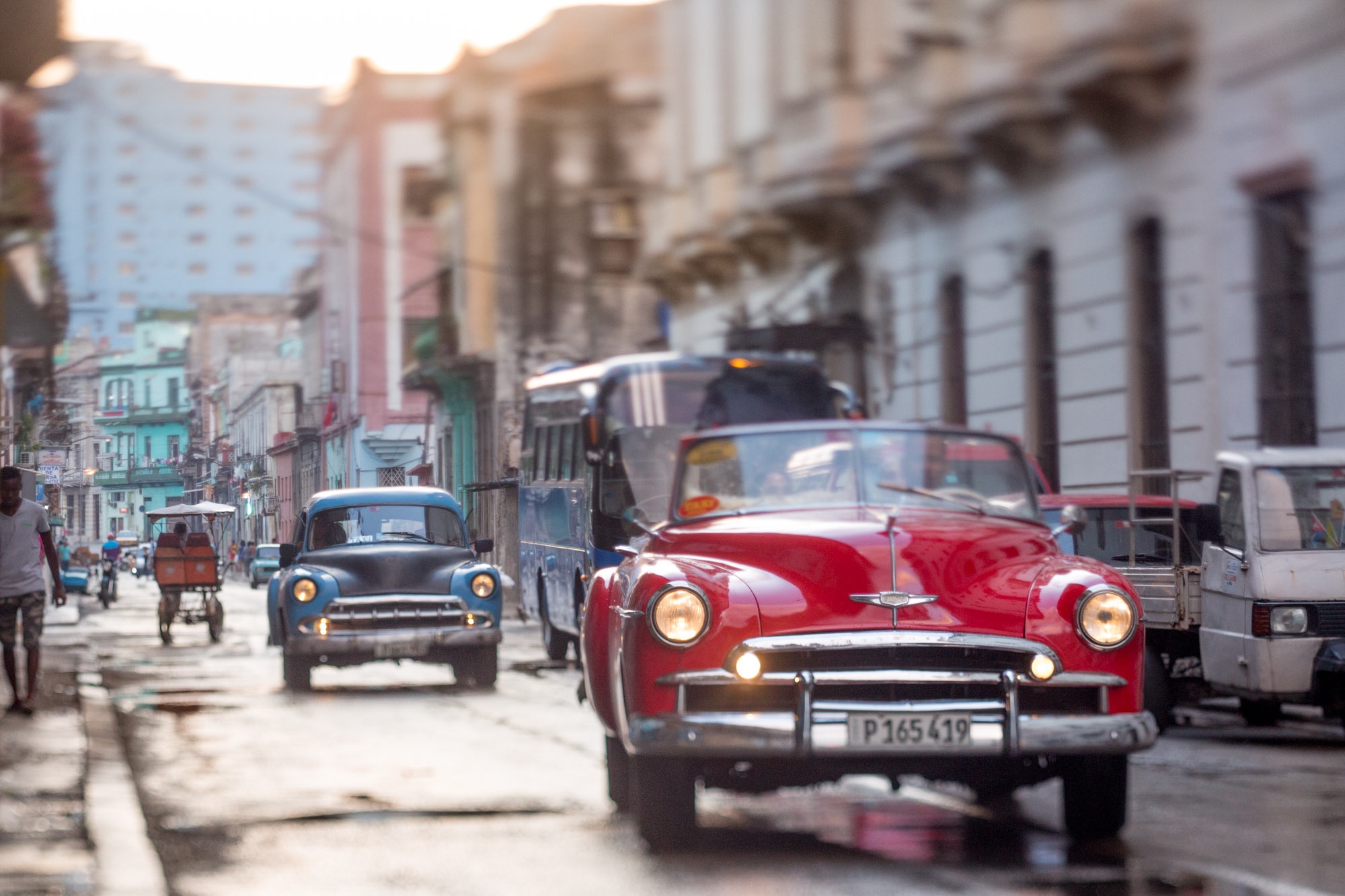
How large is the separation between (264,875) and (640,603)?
1.61m

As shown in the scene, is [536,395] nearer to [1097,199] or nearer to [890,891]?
[1097,199]

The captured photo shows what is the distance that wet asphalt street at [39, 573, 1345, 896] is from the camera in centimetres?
678

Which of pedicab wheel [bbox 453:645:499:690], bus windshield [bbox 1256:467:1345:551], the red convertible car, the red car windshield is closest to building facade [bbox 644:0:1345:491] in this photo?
bus windshield [bbox 1256:467:1345:551]

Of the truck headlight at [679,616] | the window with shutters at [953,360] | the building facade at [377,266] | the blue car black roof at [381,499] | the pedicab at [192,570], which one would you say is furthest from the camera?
the building facade at [377,266]

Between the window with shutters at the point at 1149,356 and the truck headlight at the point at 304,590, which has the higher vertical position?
the window with shutters at the point at 1149,356

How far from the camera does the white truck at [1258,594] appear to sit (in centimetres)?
1161

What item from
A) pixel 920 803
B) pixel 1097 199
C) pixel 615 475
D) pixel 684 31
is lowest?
pixel 920 803

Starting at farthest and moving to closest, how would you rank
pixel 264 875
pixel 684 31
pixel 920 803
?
pixel 684 31, pixel 920 803, pixel 264 875

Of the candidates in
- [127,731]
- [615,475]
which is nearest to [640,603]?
[127,731]

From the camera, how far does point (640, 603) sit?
7.38 meters

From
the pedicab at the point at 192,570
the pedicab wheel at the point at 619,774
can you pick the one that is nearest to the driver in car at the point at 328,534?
the pedicab at the point at 192,570

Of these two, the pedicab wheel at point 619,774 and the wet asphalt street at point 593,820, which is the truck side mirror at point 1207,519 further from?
the pedicab wheel at point 619,774

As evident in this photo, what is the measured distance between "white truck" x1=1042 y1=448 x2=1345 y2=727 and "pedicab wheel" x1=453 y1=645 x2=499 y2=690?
5542mm

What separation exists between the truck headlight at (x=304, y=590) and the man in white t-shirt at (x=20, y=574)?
3.25 metres
